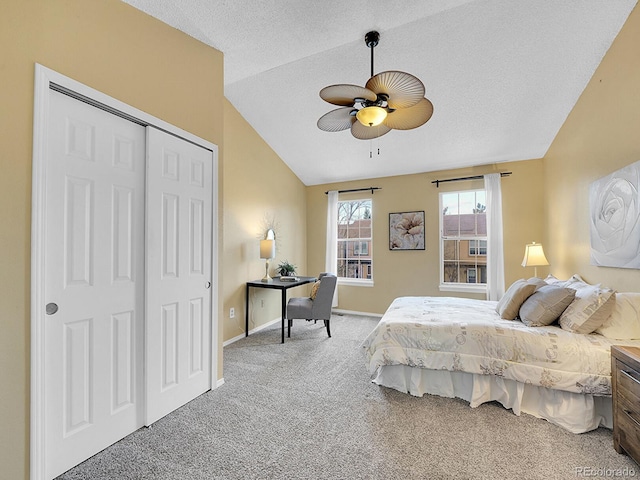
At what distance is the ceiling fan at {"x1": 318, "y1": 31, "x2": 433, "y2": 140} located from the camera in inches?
74.5

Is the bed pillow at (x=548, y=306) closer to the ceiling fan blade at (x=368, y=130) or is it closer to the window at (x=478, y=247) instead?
the ceiling fan blade at (x=368, y=130)

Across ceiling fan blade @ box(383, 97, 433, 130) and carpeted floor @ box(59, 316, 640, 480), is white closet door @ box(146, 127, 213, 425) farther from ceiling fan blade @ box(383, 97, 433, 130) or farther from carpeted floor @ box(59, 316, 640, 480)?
ceiling fan blade @ box(383, 97, 433, 130)

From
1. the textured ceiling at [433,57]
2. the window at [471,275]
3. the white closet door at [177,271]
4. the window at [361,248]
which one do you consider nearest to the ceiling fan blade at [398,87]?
the textured ceiling at [433,57]

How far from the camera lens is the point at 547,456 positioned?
1744 millimetres

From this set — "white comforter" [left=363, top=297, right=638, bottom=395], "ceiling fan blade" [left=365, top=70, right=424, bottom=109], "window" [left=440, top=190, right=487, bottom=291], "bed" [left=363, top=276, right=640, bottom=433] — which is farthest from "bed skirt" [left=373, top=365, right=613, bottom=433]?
"window" [left=440, top=190, right=487, bottom=291]

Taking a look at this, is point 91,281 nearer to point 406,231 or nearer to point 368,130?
point 368,130

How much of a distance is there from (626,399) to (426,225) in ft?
11.2

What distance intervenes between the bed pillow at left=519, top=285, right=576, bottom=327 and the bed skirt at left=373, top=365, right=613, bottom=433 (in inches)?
19.6

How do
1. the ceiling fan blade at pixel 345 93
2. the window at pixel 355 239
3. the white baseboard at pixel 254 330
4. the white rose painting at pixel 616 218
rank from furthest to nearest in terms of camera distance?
the window at pixel 355 239
the white baseboard at pixel 254 330
the white rose painting at pixel 616 218
the ceiling fan blade at pixel 345 93

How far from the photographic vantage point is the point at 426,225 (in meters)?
4.87

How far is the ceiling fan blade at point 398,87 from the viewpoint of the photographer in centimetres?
183

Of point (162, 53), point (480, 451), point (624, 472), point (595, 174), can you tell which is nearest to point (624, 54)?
point (595, 174)

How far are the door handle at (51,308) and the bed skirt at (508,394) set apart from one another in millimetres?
2365

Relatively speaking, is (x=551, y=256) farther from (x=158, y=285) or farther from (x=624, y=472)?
(x=158, y=285)
